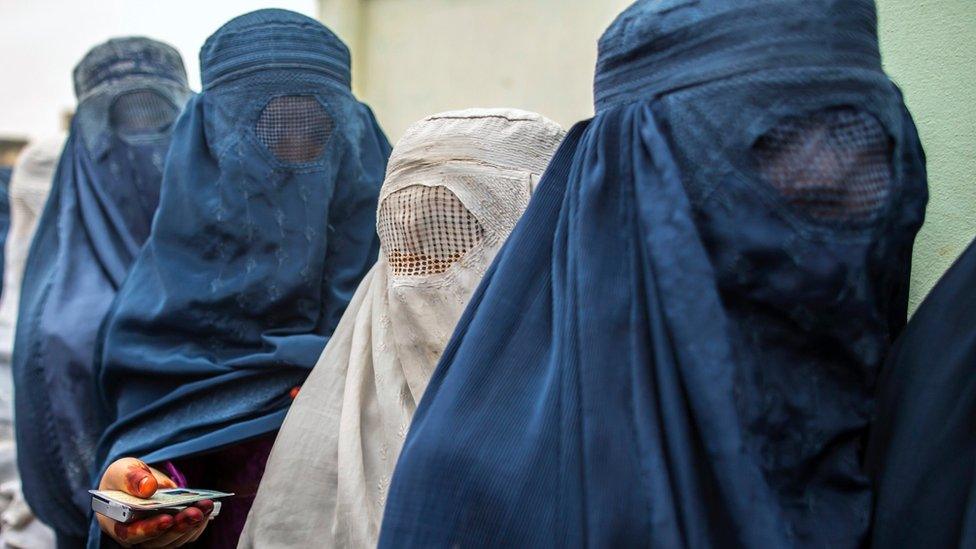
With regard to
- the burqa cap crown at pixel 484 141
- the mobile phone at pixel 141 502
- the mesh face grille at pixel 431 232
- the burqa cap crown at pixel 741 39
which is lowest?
the mobile phone at pixel 141 502

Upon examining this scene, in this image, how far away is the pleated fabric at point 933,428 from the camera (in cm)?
101

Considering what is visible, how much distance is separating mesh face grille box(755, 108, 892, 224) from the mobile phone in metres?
1.19

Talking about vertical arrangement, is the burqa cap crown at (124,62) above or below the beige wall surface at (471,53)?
above

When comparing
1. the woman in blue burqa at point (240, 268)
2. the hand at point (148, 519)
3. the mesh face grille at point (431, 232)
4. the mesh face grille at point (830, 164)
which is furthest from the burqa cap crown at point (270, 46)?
the mesh face grille at point (830, 164)

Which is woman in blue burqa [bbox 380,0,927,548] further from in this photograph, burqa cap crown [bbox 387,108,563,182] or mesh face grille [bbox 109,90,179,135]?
mesh face grille [bbox 109,90,179,135]

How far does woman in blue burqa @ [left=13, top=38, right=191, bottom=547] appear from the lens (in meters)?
2.31

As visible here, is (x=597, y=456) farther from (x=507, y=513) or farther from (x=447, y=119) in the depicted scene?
(x=447, y=119)

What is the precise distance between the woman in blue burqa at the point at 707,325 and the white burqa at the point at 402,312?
0.41 meters

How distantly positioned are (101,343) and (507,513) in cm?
154

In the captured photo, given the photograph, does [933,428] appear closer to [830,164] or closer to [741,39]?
[830,164]

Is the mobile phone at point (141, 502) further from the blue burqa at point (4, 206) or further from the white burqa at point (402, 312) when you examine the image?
the blue burqa at point (4, 206)

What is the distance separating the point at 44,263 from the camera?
261cm

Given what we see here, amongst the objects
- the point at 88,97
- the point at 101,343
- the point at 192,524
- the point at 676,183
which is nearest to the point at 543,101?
the point at 88,97

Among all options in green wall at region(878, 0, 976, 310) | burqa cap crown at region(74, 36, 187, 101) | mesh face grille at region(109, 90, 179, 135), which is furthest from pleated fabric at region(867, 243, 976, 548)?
burqa cap crown at region(74, 36, 187, 101)
